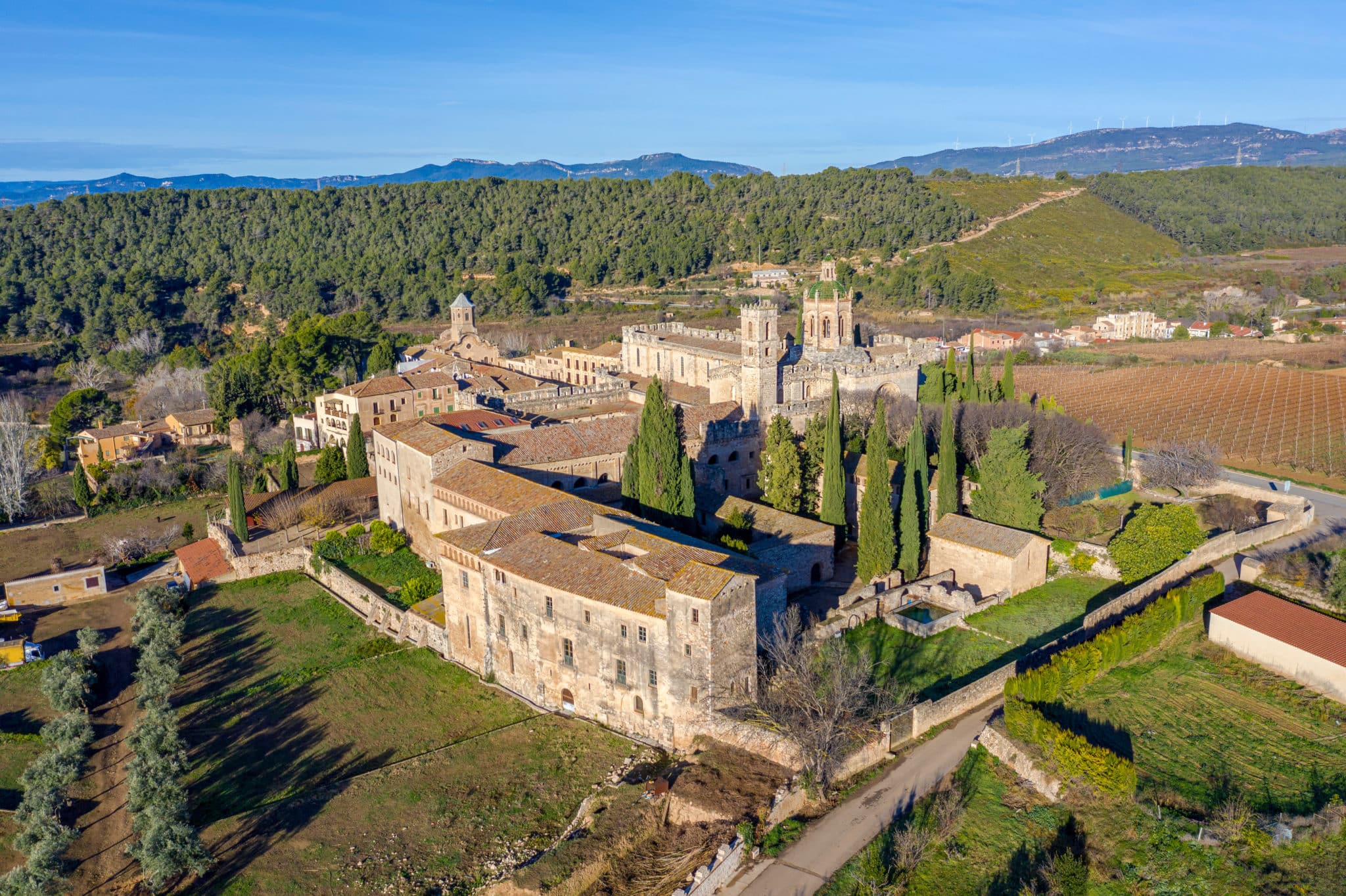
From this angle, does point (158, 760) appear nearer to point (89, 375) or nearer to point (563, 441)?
point (563, 441)

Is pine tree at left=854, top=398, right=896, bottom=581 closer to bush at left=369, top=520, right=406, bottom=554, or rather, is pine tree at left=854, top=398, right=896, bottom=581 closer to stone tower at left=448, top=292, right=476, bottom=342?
bush at left=369, top=520, right=406, bottom=554

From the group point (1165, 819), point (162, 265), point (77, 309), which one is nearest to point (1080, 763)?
point (1165, 819)

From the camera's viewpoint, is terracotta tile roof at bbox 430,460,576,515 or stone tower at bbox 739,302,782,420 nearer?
terracotta tile roof at bbox 430,460,576,515

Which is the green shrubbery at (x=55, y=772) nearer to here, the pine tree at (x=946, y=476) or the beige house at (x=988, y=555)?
the beige house at (x=988, y=555)

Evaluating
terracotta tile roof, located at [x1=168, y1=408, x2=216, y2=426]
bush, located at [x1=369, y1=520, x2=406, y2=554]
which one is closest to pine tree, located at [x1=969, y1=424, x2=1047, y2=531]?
bush, located at [x1=369, y1=520, x2=406, y2=554]

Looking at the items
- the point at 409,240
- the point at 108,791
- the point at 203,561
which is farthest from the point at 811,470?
the point at 409,240

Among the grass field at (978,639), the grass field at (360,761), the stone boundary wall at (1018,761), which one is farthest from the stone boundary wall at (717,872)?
the grass field at (978,639)

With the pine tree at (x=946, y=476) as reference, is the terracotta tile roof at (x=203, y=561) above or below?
below
